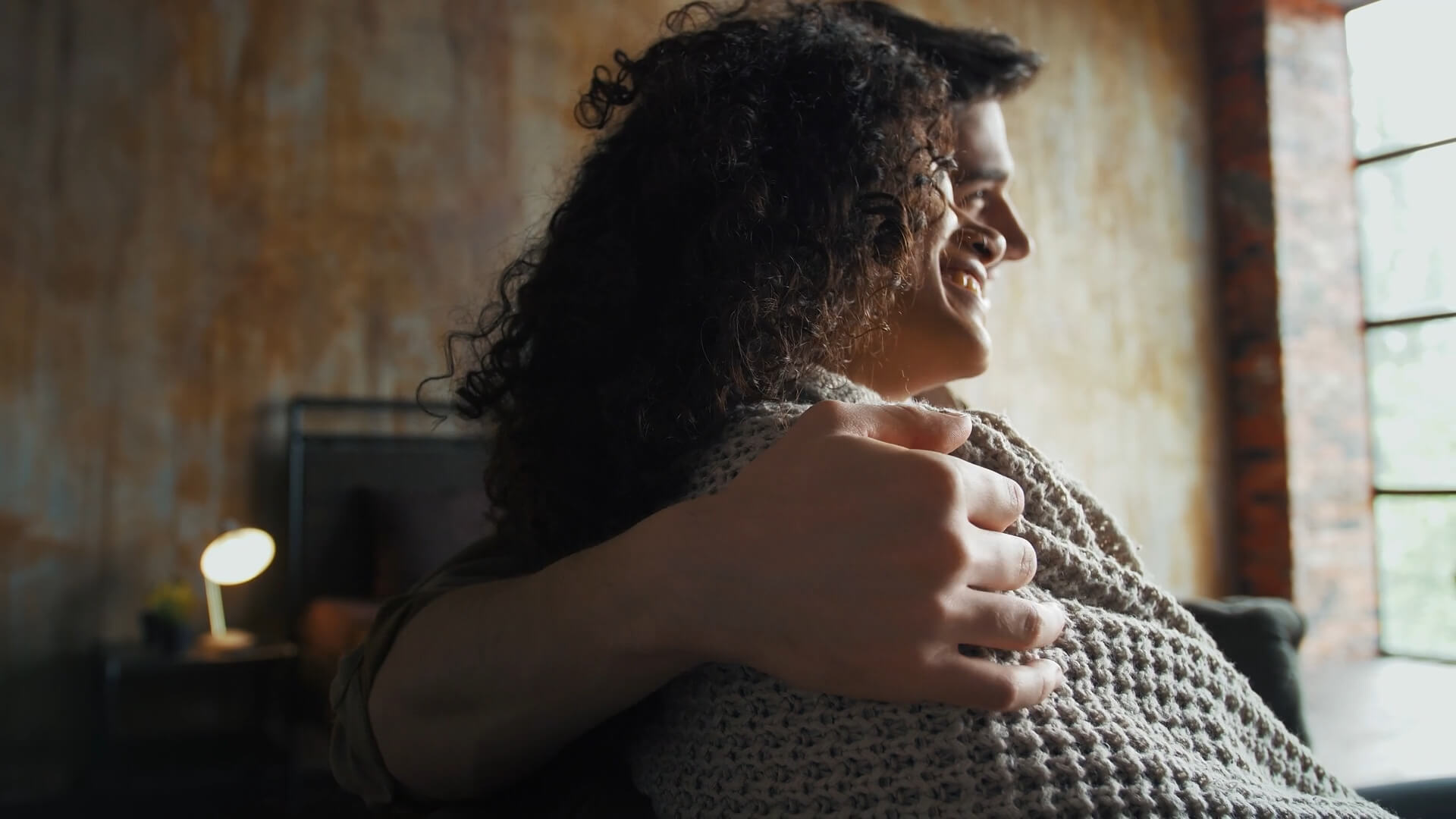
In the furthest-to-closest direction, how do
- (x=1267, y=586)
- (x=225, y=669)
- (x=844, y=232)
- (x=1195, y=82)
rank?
(x=1195, y=82) < (x=1267, y=586) < (x=225, y=669) < (x=844, y=232)

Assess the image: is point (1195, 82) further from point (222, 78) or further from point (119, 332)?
point (119, 332)

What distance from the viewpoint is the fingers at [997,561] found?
56 cm

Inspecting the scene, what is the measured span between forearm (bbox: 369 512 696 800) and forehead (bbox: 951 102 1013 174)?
2.05 feet

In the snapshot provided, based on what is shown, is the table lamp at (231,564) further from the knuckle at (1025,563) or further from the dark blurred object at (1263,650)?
the knuckle at (1025,563)

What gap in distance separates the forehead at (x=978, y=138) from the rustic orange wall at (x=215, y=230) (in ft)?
6.27

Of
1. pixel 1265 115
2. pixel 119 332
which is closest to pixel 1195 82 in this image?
pixel 1265 115

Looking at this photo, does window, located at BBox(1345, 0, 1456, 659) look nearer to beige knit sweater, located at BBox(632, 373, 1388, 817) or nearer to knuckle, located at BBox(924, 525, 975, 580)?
beige knit sweater, located at BBox(632, 373, 1388, 817)

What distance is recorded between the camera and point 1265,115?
16.1ft

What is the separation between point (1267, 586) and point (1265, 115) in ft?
7.33

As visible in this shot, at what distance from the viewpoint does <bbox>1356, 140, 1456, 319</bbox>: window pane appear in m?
4.56

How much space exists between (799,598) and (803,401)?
23 centimetres

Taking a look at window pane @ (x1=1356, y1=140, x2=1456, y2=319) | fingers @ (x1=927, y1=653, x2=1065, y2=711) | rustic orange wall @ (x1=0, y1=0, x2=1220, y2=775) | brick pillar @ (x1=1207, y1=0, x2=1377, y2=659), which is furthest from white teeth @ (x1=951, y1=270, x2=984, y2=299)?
window pane @ (x1=1356, y1=140, x2=1456, y2=319)


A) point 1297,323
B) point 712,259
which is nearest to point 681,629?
point 712,259

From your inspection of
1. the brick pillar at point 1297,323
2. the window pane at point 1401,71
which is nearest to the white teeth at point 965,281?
the brick pillar at point 1297,323
